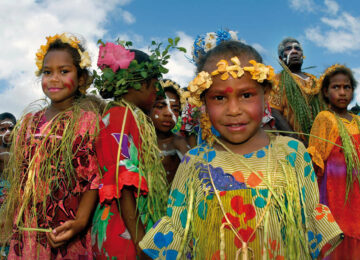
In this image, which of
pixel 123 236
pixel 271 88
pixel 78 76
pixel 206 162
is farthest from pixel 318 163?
pixel 78 76

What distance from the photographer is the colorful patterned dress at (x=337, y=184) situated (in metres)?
3.47

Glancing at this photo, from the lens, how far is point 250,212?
1719 mm

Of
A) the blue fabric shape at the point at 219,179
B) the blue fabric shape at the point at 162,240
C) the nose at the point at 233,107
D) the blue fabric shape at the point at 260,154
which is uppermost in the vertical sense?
the nose at the point at 233,107

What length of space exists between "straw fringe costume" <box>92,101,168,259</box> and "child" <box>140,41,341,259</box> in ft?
0.92

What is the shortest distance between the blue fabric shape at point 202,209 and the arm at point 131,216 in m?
0.44

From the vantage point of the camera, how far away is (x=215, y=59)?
6.46 ft

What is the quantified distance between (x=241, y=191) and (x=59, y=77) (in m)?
1.59

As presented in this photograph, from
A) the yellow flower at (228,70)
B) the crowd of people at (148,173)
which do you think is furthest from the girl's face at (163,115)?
the yellow flower at (228,70)

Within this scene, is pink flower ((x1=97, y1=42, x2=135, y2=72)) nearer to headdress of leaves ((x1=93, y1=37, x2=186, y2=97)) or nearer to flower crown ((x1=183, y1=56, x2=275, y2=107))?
headdress of leaves ((x1=93, y1=37, x2=186, y2=97))

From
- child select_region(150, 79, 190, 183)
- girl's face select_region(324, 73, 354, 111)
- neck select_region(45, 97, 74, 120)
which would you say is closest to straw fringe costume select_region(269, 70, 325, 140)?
girl's face select_region(324, 73, 354, 111)

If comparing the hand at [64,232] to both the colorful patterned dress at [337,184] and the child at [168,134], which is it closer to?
the child at [168,134]

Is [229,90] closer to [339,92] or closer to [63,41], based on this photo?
[63,41]

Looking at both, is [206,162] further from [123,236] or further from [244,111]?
[123,236]

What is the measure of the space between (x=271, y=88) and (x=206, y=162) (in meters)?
0.62
